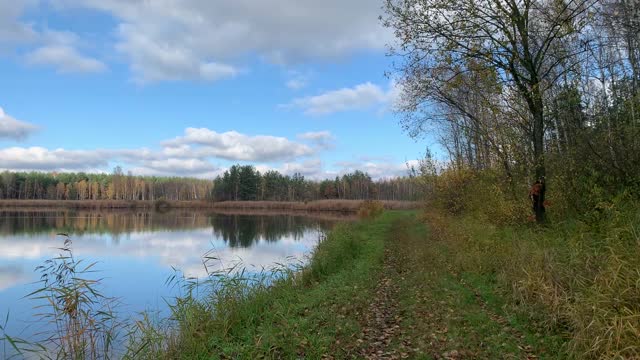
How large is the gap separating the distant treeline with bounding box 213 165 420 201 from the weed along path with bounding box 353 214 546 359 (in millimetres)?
103616

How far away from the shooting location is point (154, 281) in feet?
52.3

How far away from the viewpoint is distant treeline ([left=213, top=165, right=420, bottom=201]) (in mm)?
119500

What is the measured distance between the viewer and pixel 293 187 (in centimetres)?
12850

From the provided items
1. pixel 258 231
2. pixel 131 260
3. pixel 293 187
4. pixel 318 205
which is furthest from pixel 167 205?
pixel 131 260

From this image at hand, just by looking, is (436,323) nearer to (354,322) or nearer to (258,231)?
(354,322)

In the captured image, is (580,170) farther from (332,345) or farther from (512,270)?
(332,345)

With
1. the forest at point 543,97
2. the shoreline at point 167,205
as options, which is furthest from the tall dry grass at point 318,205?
the forest at point 543,97

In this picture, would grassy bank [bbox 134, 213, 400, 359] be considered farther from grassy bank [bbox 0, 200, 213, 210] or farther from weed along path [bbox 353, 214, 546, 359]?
grassy bank [bbox 0, 200, 213, 210]

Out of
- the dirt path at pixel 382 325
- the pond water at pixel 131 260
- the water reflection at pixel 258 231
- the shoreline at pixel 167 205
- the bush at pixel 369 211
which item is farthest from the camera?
the shoreline at pixel 167 205

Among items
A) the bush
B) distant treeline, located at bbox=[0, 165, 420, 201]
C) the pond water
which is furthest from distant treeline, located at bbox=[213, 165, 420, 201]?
the pond water

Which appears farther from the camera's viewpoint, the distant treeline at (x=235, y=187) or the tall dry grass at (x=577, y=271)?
the distant treeline at (x=235, y=187)

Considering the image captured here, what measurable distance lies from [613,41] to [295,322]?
16.7 meters

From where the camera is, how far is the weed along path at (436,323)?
6316mm

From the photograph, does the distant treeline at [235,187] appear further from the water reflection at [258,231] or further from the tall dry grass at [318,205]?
the water reflection at [258,231]
